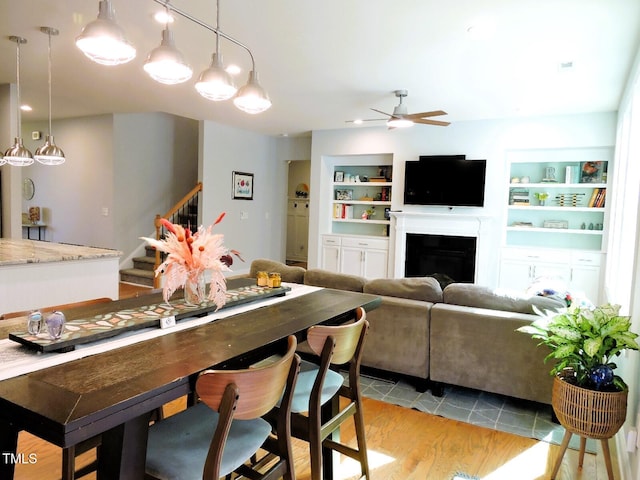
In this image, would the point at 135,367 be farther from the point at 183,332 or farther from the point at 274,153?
the point at 274,153

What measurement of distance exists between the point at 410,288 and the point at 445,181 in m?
3.53

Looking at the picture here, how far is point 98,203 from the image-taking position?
23.0 feet

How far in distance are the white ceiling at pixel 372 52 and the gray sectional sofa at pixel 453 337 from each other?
1.87 meters

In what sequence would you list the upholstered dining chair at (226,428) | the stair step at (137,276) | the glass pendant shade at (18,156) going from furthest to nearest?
1. the stair step at (137,276)
2. the glass pendant shade at (18,156)
3. the upholstered dining chair at (226,428)

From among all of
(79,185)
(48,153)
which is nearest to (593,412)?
(48,153)

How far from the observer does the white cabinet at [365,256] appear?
23.1 ft

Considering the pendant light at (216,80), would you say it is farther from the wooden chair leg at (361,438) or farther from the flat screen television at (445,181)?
the flat screen television at (445,181)

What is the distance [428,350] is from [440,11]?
2.37 m

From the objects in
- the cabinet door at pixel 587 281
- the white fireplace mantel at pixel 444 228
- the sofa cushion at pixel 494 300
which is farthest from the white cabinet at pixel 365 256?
the sofa cushion at pixel 494 300

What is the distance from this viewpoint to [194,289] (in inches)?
80.2

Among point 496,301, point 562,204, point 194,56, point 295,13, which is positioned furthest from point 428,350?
point 562,204

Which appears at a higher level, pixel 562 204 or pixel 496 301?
pixel 562 204

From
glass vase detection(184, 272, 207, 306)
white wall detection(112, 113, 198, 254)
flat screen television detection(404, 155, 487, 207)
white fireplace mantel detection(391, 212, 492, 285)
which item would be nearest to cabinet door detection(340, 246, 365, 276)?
white fireplace mantel detection(391, 212, 492, 285)

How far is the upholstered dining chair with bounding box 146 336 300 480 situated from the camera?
1.24m
